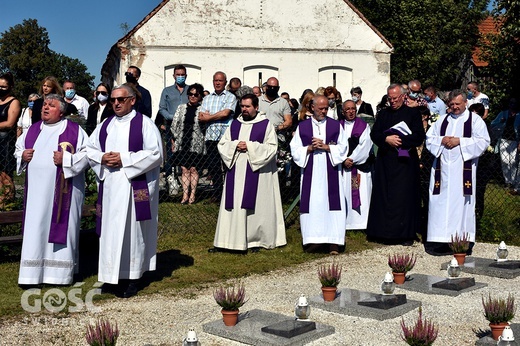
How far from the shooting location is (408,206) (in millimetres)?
11008

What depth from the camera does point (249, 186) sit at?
10266 mm

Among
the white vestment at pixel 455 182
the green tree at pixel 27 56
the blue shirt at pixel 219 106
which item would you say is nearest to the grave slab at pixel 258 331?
the white vestment at pixel 455 182

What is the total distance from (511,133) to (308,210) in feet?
15.6

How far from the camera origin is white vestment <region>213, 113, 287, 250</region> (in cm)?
1023

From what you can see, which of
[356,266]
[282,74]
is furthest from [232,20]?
[356,266]

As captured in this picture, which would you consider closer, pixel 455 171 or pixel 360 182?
pixel 455 171

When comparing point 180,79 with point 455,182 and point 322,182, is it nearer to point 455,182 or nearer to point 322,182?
point 322,182

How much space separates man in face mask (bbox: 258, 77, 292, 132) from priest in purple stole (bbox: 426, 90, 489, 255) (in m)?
2.78

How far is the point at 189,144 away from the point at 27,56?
5042cm

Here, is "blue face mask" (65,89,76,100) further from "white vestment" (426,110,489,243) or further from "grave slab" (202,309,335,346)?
"grave slab" (202,309,335,346)

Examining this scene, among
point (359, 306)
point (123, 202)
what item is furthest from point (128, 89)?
point (359, 306)

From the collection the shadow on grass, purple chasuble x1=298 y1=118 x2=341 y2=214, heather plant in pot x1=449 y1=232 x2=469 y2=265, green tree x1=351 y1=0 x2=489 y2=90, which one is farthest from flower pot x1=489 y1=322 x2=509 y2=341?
green tree x1=351 y1=0 x2=489 y2=90

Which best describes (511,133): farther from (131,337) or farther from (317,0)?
Result: (317,0)

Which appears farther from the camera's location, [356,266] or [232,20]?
[232,20]
